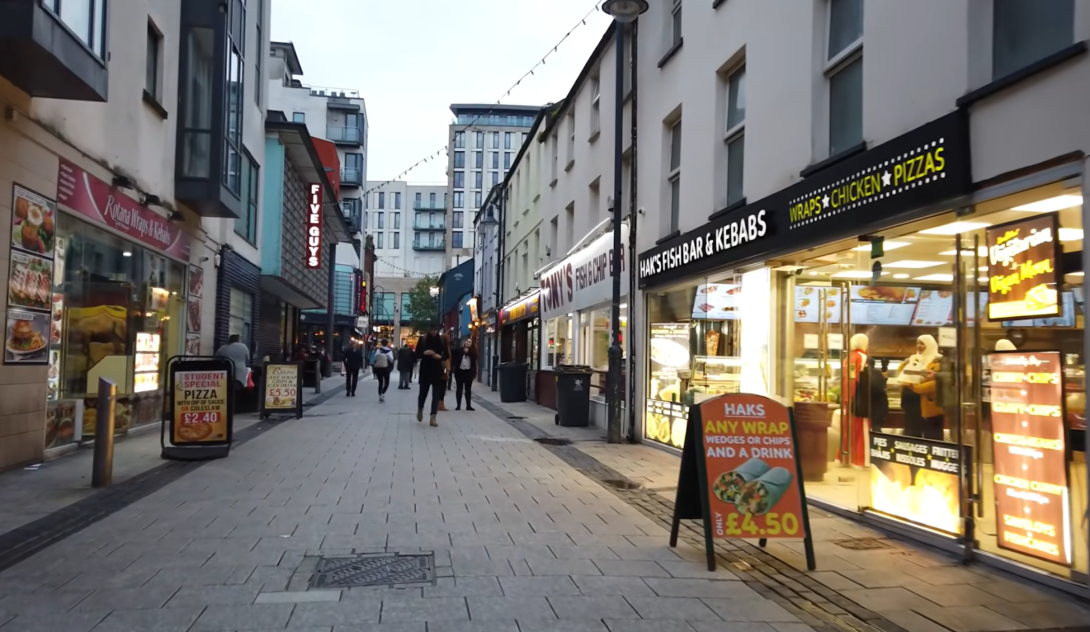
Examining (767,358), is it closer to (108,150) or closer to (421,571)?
(421,571)

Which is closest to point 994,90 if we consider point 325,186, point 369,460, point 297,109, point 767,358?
point 767,358

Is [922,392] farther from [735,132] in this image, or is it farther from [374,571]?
[735,132]

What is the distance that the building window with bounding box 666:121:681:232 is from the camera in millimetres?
12180

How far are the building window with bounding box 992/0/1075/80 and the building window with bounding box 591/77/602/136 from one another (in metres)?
11.1

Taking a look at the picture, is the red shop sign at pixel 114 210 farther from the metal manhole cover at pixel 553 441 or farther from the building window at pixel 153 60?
the metal manhole cover at pixel 553 441

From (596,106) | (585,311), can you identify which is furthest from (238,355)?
(596,106)

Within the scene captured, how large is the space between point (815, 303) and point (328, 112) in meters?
56.9

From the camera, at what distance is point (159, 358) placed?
13680 mm

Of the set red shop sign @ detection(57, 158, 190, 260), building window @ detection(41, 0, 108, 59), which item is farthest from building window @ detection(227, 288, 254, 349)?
building window @ detection(41, 0, 108, 59)

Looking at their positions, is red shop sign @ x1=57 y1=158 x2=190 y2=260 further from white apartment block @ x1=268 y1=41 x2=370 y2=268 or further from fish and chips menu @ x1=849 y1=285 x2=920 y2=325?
white apartment block @ x1=268 y1=41 x2=370 y2=268

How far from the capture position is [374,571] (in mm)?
5129

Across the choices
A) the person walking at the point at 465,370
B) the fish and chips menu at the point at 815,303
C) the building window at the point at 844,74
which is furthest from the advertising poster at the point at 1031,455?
the person walking at the point at 465,370

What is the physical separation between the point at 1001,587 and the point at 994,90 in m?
3.12

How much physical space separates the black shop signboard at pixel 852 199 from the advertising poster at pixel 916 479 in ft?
5.64
